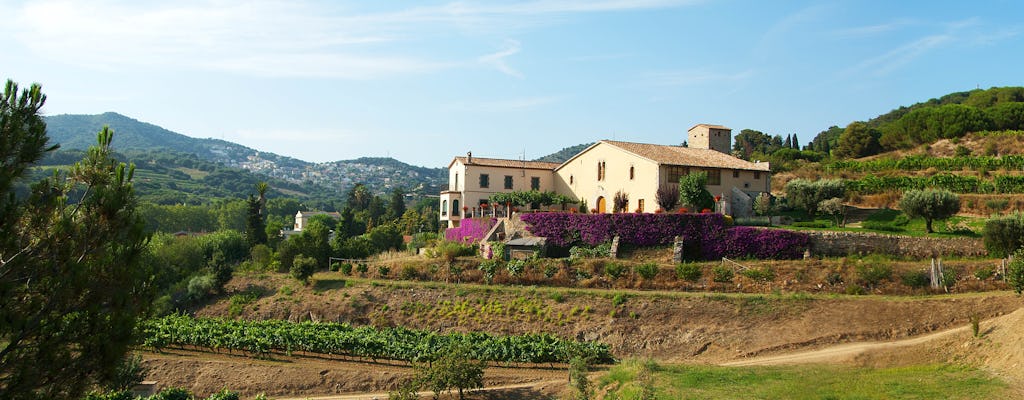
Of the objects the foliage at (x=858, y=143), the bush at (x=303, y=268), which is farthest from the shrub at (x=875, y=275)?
the foliage at (x=858, y=143)

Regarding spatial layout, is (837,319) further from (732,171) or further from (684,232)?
(732,171)

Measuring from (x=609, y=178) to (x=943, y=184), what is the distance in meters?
19.3

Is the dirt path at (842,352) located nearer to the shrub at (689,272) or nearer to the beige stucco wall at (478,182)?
the shrub at (689,272)

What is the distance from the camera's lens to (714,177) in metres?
39.1

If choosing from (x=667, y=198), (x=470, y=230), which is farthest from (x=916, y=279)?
(x=470, y=230)

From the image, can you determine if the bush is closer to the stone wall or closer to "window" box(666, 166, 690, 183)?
"window" box(666, 166, 690, 183)

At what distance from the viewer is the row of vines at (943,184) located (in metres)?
37.2

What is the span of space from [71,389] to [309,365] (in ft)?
54.5

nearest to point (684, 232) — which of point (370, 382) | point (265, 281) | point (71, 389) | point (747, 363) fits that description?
point (747, 363)

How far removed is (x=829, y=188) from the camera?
1448 inches

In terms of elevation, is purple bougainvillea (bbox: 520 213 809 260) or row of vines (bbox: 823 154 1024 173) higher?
row of vines (bbox: 823 154 1024 173)

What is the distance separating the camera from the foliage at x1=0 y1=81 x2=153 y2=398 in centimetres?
1040

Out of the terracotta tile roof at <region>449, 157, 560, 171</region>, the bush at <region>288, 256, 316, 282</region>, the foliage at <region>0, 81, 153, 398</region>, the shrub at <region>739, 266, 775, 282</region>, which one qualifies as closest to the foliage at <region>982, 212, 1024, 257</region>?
the shrub at <region>739, 266, 775, 282</region>

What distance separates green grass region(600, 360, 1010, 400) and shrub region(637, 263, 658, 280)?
343 inches
